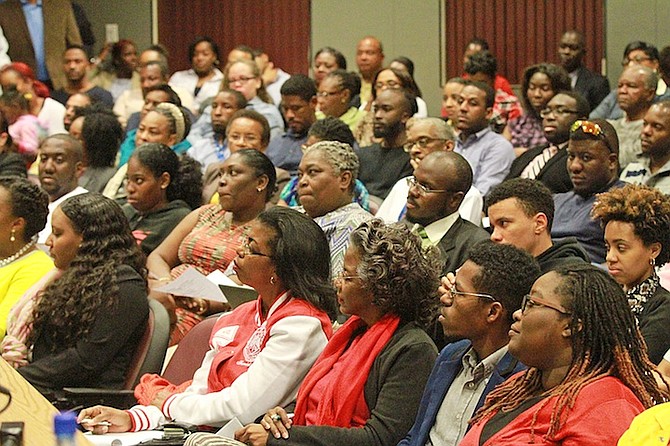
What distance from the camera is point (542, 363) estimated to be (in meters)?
2.74

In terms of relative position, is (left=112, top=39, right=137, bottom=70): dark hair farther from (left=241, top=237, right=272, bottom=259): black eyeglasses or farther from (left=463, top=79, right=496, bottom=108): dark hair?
(left=241, top=237, right=272, bottom=259): black eyeglasses

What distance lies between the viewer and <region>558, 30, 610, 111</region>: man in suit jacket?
322 inches

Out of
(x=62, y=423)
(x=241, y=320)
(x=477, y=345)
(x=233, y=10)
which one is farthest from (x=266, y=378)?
(x=233, y=10)

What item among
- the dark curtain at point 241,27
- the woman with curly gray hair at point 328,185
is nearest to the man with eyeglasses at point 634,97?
the woman with curly gray hair at point 328,185

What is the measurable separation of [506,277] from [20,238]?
7.38 ft

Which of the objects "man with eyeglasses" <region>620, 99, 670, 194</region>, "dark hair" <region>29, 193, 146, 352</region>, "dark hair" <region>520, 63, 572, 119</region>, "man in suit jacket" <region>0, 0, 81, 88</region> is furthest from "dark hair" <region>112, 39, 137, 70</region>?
"dark hair" <region>29, 193, 146, 352</region>

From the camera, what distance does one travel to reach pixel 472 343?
3.09 metres

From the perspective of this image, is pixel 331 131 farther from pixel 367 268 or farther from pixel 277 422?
pixel 277 422

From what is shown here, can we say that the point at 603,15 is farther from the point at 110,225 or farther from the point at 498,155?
the point at 110,225

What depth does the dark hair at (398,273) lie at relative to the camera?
3258mm

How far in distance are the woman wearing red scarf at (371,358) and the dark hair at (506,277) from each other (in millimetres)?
247

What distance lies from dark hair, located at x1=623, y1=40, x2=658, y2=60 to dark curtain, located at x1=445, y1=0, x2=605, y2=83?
2.27 feet

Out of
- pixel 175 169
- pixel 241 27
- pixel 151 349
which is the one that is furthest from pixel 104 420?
pixel 241 27

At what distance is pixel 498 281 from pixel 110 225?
170cm
